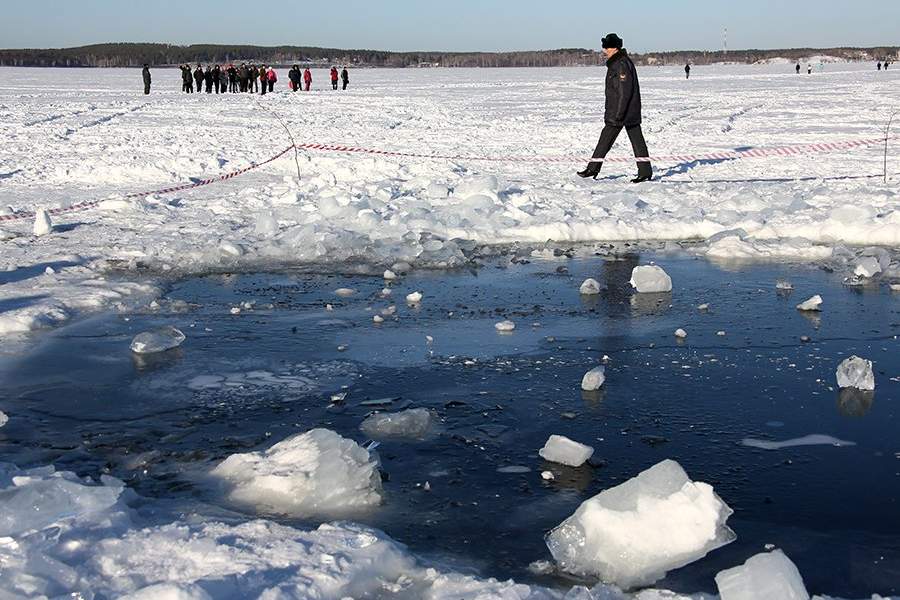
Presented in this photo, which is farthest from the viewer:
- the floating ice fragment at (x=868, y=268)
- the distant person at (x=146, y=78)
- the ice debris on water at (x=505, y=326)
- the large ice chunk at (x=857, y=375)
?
the distant person at (x=146, y=78)

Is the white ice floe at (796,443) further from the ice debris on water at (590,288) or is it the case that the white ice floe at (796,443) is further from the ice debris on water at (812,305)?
the ice debris on water at (590,288)

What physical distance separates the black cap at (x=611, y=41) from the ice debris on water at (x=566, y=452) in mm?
9988

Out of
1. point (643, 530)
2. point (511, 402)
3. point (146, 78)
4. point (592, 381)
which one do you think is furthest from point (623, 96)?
point (146, 78)

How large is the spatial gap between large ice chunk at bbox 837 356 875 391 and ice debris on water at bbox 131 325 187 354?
360cm

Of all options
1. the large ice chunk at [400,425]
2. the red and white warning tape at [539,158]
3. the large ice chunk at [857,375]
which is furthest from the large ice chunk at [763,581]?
the red and white warning tape at [539,158]

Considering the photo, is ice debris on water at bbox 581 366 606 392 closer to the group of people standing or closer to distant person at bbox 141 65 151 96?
distant person at bbox 141 65 151 96

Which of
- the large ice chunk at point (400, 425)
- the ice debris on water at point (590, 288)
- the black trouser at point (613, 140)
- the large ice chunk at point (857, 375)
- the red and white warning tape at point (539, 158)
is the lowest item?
the large ice chunk at point (400, 425)

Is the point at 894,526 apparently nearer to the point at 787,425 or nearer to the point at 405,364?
the point at 787,425

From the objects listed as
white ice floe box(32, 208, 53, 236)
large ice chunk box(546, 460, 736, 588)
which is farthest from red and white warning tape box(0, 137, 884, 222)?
large ice chunk box(546, 460, 736, 588)

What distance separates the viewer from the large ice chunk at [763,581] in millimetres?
2887

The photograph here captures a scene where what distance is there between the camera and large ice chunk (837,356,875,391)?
5.00 metres

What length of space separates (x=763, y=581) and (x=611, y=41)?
36.9 feet

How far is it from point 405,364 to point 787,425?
2016mm

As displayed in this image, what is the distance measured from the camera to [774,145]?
18250mm
